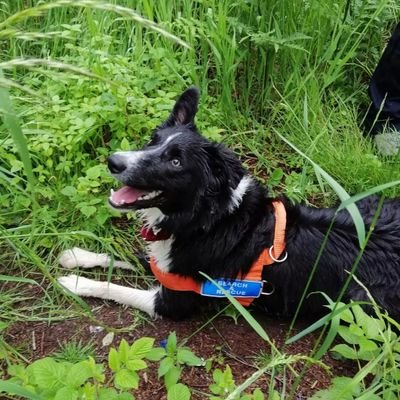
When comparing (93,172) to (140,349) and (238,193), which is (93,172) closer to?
(238,193)

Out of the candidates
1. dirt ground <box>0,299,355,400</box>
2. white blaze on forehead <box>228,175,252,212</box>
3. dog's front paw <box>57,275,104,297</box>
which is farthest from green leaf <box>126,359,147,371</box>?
dog's front paw <box>57,275,104,297</box>

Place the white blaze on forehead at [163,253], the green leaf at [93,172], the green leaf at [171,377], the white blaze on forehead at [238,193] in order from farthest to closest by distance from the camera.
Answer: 1. the green leaf at [93,172]
2. the white blaze on forehead at [163,253]
3. the white blaze on forehead at [238,193]
4. the green leaf at [171,377]

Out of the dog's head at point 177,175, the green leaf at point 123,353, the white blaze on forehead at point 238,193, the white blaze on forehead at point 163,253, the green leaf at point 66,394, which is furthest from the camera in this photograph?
the white blaze on forehead at point 163,253

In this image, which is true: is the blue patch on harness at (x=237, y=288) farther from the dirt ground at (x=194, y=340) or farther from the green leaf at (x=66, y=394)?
the green leaf at (x=66, y=394)

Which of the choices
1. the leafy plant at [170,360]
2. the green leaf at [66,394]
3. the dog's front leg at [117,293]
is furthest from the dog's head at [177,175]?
the green leaf at [66,394]

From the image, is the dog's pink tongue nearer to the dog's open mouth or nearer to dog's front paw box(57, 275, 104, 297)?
the dog's open mouth

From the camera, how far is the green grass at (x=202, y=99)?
297 centimetres

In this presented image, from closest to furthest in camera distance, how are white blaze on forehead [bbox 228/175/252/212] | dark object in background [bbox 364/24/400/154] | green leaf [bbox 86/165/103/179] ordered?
white blaze on forehead [bbox 228/175/252/212] → green leaf [bbox 86/165/103/179] → dark object in background [bbox 364/24/400/154]

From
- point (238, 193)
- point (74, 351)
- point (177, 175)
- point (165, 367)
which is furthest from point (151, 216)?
point (165, 367)

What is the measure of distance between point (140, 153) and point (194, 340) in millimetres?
920

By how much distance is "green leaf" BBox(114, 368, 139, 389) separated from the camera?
1.58 metres

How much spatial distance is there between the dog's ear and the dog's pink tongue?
37 cm

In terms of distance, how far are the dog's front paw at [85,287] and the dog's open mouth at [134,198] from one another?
0.53 m

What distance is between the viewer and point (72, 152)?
3070mm
